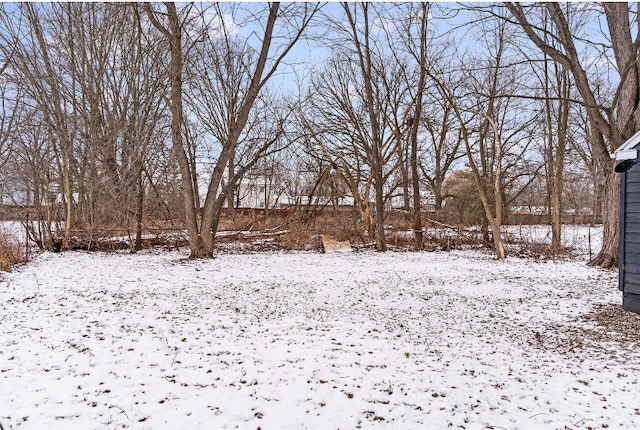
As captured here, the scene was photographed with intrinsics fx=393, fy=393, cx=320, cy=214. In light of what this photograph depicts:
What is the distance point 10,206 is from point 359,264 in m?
12.8

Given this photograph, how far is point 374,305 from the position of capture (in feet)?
19.6

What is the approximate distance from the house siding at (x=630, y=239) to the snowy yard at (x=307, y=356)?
23.2 inches

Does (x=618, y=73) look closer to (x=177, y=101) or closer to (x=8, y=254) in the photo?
(x=177, y=101)

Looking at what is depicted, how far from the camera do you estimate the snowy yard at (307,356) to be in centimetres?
284

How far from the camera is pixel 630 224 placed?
5.31m

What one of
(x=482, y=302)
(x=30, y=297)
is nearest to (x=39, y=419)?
(x=30, y=297)

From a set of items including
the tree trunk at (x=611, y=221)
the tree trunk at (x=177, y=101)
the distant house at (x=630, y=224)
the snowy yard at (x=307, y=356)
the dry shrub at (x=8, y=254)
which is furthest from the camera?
the tree trunk at (x=177, y=101)

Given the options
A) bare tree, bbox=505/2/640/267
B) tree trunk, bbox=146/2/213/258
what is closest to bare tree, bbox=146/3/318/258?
tree trunk, bbox=146/2/213/258

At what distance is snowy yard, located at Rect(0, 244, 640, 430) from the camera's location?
284 centimetres

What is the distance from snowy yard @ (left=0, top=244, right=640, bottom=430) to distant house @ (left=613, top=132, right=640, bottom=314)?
2.02 feet

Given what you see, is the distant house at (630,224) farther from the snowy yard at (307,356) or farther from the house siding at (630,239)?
the snowy yard at (307,356)

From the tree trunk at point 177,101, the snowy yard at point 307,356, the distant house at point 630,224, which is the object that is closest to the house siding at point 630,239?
the distant house at point 630,224

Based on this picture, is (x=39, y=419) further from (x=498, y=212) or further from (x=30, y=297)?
(x=498, y=212)

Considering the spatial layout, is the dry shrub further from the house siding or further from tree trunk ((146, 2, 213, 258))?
the house siding
